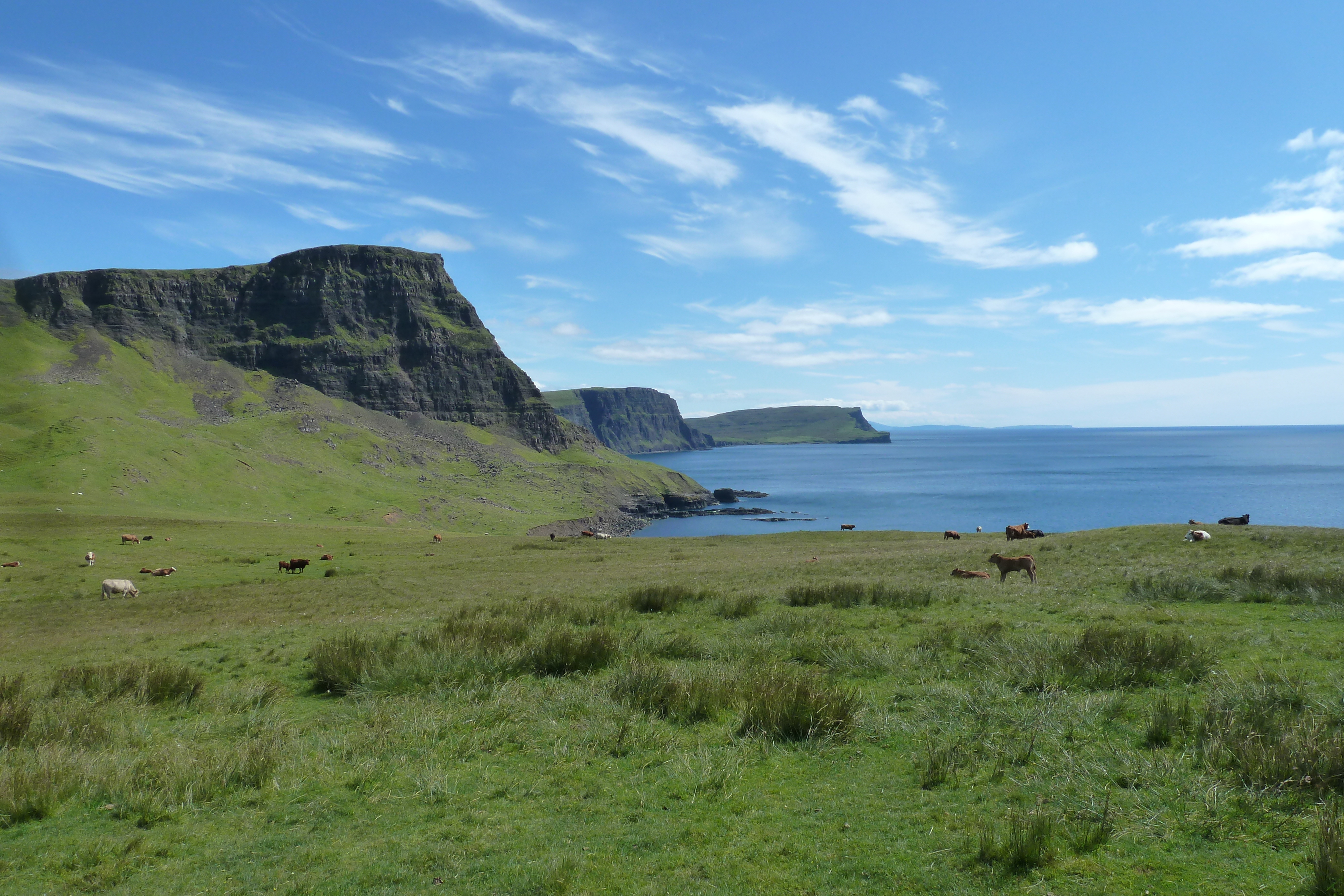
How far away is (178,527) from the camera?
176 feet

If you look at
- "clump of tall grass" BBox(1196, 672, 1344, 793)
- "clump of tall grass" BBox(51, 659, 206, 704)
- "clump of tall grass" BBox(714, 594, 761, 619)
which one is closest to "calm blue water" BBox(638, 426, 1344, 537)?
"clump of tall grass" BBox(714, 594, 761, 619)

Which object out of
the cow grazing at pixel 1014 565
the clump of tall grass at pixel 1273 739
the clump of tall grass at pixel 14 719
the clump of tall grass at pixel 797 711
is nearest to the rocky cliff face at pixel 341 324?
the cow grazing at pixel 1014 565

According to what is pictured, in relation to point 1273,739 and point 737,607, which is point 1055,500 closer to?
point 737,607

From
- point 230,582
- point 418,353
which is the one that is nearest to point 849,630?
point 230,582

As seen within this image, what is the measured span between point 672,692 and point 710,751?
1.94 m

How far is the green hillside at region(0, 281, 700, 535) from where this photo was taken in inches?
2913

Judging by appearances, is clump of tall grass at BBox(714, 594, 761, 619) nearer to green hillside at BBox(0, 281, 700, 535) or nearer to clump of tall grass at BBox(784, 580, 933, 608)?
clump of tall grass at BBox(784, 580, 933, 608)

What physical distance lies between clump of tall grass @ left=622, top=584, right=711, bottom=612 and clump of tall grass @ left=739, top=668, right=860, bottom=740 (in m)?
9.60

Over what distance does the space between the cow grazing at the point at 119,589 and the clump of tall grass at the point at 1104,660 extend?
33.1m

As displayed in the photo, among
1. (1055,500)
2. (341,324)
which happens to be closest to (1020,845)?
(1055,500)

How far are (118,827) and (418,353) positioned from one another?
610 ft

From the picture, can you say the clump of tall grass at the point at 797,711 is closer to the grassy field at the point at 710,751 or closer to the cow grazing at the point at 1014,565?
the grassy field at the point at 710,751

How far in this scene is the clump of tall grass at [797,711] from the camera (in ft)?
29.9

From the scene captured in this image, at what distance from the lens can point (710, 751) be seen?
860 cm
